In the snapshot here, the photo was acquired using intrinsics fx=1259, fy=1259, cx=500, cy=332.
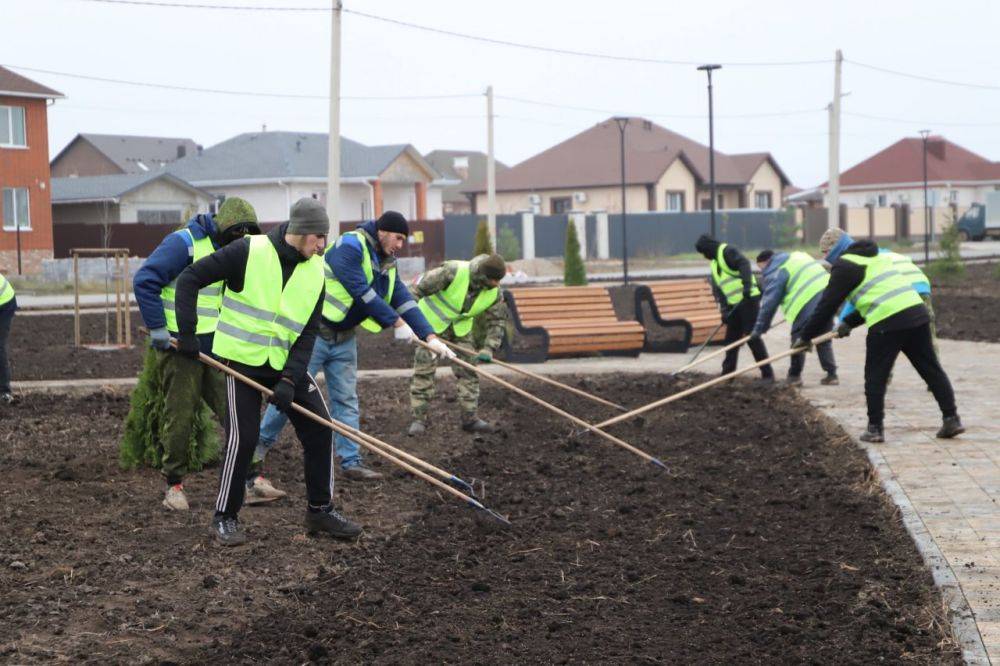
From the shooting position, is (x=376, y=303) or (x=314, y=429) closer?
(x=314, y=429)

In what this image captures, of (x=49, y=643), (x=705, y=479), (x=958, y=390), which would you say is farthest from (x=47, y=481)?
(x=958, y=390)

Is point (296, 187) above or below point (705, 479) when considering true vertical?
above

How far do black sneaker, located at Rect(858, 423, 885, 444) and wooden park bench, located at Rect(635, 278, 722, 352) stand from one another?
20.5ft

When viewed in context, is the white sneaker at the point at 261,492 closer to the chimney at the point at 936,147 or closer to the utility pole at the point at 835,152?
the utility pole at the point at 835,152

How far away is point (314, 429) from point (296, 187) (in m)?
39.6

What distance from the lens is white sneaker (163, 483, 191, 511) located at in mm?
6859

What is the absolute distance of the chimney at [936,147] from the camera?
7369cm

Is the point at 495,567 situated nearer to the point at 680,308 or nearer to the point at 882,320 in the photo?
the point at 882,320

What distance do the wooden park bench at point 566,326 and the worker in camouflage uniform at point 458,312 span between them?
4326mm

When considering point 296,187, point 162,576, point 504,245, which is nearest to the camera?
point 162,576

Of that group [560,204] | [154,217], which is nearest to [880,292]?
[154,217]

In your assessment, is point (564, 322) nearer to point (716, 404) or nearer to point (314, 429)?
point (716, 404)

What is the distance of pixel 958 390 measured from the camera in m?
11.2

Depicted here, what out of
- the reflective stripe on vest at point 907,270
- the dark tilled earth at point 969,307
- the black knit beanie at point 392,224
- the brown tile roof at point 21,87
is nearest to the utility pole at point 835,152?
the dark tilled earth at point 969,307
